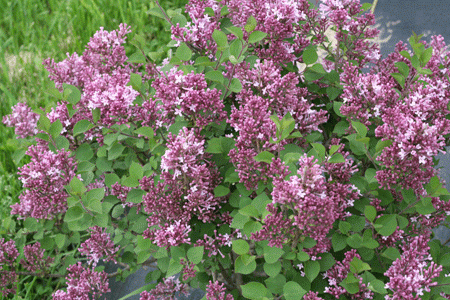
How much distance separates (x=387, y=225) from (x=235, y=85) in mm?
849

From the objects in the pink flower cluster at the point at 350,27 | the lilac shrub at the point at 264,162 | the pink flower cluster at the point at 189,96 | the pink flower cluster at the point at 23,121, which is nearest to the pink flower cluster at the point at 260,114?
the lilac shrub at the point at 264,162

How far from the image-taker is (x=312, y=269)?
5.80 feet

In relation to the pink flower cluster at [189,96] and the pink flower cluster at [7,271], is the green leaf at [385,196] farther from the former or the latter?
the pink flower cluster at [7,271]

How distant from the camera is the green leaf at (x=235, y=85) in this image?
1.93 m

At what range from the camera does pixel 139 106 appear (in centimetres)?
216

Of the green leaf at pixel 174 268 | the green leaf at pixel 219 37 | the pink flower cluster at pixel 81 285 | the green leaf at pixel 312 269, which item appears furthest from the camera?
the pink flower cluster at pixel 81 285

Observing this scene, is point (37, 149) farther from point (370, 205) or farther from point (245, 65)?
point (370, 205)

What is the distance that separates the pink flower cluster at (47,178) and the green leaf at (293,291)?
45.7 inches

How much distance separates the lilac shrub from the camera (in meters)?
1.71

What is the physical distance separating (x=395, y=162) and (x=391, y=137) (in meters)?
0.11

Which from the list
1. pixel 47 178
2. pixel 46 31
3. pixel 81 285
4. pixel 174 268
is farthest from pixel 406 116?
pixel 46 31

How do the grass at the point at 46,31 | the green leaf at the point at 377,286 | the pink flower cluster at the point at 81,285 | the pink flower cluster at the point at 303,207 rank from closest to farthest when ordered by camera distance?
the pink flower cluster at the point at 303,207 → the green leaf at the point at 377,286 → the pink flower cluster at the point at 81,285 → the grass at the point at 46,31

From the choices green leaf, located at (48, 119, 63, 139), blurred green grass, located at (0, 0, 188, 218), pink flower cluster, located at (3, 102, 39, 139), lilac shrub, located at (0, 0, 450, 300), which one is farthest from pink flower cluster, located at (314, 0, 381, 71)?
blurred green grass, located at (0, 0, 188, 218)

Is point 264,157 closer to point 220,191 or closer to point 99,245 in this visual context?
point 220,191
